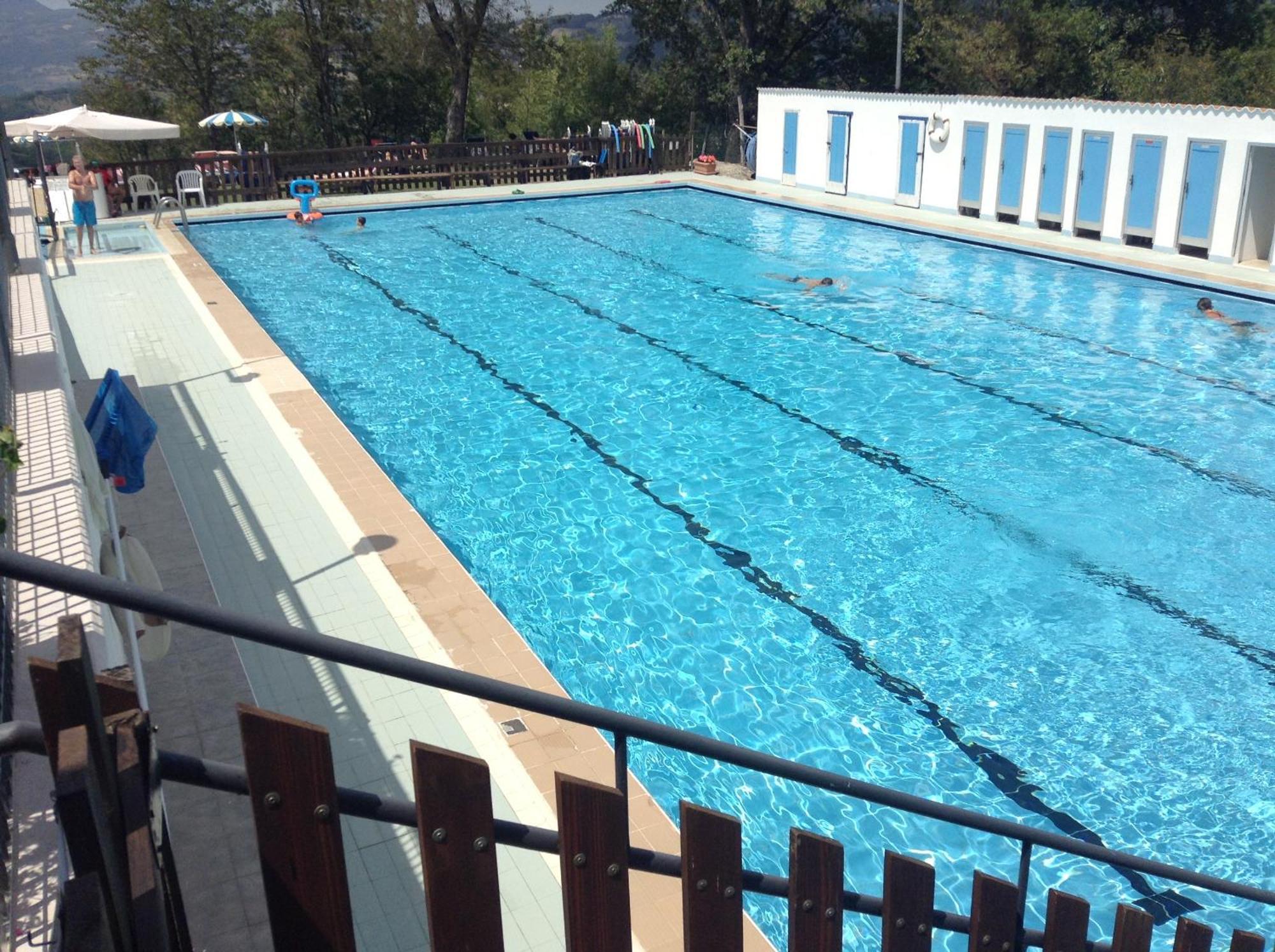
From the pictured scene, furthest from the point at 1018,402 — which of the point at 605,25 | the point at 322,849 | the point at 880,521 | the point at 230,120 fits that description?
the point at 605,25

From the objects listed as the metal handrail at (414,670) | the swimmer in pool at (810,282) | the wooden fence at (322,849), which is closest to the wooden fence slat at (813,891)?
the wooden fence at (322,849)

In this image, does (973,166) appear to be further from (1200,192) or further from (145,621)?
(145,621)

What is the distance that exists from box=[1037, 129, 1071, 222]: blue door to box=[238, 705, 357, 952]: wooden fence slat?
1900 cm

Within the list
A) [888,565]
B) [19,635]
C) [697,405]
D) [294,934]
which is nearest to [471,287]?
[697,405]

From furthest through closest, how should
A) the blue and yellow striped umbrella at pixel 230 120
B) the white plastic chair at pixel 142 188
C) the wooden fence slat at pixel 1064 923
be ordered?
1. the blue and yellow striped umbrella at pixel 230 120
2. the white plastic chair at pixel 142 188
3. the wooden fence slat at pixel 1064 923

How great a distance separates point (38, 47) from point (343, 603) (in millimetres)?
153310

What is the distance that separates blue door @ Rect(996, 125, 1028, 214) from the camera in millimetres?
18797

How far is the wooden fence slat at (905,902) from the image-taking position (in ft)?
6.97

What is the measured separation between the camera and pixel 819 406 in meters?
11.1

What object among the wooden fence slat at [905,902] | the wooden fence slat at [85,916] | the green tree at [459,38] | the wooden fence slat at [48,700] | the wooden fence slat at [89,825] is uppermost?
the green tree at [459,38]

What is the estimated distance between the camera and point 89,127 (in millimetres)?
17812

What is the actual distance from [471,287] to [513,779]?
11756mm

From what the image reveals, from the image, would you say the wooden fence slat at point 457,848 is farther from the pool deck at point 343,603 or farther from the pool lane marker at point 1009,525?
the pool lane marker at point 1009,525

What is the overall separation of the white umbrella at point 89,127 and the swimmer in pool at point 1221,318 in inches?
618
